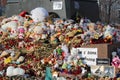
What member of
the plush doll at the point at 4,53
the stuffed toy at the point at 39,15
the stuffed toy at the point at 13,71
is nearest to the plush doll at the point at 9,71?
the stuffed toy at the point at 13,71

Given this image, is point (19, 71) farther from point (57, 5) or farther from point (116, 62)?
point (57, 5)

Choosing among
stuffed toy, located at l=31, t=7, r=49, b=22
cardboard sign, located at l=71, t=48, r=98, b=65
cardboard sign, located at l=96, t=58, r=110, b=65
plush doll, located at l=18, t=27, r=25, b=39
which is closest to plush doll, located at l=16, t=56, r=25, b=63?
cardboard sign, located at l=71, t=48, r=98, b=65

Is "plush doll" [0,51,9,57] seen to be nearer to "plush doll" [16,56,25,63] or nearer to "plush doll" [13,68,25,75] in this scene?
"plush doll" [16,56,25,63]

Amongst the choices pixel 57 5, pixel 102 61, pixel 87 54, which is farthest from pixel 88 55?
pixel 57 5

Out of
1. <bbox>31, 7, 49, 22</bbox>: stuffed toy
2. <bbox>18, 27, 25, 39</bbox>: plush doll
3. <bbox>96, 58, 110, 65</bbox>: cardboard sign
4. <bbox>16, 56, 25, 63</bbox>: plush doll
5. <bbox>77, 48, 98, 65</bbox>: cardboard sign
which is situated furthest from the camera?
<bbox>31, 7, 49, 22</bbox>: stuffed toy

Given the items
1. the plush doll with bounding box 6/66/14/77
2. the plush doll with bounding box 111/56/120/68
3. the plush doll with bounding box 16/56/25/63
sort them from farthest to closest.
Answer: the plush doll with bounding box 16/56/25/63 → the plush doll with bounding box 6/66/14/77 → the plush doll with bounding box 111/56/120/68

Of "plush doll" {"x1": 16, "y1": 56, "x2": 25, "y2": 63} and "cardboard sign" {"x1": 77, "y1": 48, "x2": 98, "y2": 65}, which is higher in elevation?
"cardboard sign" {"x1": 77, "y1": 48, "x2": 98, "y2": 65}

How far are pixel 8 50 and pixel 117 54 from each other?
312 cm

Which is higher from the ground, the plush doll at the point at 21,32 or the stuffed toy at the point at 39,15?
the stuffed toy at the point at 39,15

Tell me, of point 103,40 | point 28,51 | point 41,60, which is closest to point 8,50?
point 28,51

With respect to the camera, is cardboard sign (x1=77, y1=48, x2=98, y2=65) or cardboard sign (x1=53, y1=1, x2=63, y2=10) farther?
cardboard sign (x1=53, y1=1, x2=63, y2=10)

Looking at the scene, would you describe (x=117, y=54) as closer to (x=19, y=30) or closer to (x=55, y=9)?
(x=19, y=30)

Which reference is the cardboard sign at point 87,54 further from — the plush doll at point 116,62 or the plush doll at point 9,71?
the plush doll at point 9,71

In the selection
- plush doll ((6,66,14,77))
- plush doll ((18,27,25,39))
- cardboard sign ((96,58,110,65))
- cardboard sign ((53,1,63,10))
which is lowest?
plush doll ((6,66,14,77))
